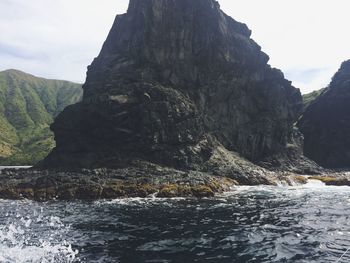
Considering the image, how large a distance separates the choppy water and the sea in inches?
3.1

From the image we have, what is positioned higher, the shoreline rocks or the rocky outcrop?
the rocky outcrop

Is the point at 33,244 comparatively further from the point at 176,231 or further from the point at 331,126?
Answer: the point at 331,126

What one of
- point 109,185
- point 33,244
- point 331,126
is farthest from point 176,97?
point 331,126

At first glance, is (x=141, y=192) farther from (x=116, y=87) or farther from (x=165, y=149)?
(x=116, y=87)

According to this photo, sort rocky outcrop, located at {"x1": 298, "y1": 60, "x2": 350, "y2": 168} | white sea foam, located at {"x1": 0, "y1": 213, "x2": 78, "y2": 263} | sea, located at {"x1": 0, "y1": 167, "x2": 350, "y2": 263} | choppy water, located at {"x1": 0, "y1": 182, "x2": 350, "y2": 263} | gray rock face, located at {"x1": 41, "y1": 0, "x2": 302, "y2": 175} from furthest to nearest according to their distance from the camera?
rocky outcrop, located at {"x1": 298, "y1": 60, "x2": 350, "y2": 168} → gray rock face, located at {"x1": 41, "y1": 0, "x2": 302, "y2": 175} → choppy water, located at {"x1": 0, "y1": 182, "x2": 350, "y2": 263} → sea, located at {"x1": 0, "y1": 167, "x2": 350, "y2": 263} → white sea foam, located at {"x1": 0, "y1": 213, "x2": 78, "y2": 263}

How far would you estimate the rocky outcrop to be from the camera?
164m

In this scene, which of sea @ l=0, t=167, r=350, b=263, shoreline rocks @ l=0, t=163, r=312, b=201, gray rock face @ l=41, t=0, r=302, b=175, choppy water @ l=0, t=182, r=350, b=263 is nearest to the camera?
sea @ l=0, t=167, r=350, b=263

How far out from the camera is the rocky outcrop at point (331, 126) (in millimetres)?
164125

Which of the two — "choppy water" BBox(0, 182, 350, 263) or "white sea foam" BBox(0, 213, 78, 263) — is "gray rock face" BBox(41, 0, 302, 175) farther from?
"white sea foam" BBox(0, 213, 78, 263)

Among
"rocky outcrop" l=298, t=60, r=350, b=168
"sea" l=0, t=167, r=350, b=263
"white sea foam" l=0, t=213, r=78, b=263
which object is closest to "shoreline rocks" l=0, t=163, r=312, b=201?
"sea" l=0, t=167, r=350, b=263

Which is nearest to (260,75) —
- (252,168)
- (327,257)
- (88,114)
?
(252,168)

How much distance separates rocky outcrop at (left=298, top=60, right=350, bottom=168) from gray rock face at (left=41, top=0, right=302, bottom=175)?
72.8ft

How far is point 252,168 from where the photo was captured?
112m

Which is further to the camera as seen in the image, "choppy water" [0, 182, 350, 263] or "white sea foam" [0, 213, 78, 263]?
"choppy water" [0, 182, 350, 263]
